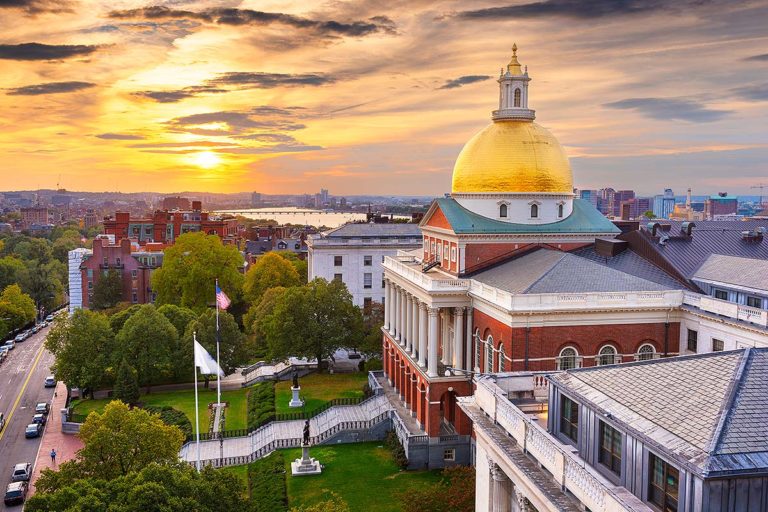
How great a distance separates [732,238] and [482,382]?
34724 mm

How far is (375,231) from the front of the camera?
275 feet

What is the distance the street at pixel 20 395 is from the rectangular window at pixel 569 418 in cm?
3320

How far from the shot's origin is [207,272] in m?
81.8

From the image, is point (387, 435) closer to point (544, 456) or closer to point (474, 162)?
point (474, 162)

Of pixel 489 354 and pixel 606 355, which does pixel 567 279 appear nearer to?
pixel 606 355

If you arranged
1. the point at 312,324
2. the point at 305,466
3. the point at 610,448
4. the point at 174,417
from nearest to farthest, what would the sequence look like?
the point at 610,448
the point at 305,466
the point at 174,417
the point at 312,324

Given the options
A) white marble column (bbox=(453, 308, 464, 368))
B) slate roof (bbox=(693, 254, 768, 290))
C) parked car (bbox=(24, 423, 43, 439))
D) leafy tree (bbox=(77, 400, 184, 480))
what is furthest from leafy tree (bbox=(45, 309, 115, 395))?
slate roof (bbox=(693, 254, 768, 290))

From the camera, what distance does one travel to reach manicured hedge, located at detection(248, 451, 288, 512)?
37.0m

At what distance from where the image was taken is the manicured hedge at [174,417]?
4922 centimetres

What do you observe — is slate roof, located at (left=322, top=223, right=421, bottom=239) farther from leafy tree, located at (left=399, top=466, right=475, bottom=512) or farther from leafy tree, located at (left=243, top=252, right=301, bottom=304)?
leafy tree, located at (left=399, top=466, right=475, bottom=512)

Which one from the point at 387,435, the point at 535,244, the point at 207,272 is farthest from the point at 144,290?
the point at 535,244

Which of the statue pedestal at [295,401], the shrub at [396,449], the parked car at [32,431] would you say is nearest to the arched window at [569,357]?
the shrub at [396,449]

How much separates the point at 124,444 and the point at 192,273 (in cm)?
5096

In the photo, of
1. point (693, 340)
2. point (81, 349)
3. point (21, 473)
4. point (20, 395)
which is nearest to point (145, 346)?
point (81, 349)
